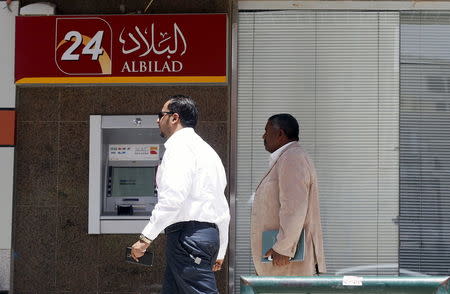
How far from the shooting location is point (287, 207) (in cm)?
470

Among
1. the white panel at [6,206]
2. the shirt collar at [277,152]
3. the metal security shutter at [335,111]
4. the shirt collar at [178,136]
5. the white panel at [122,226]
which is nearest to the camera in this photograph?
the shirt collar at [178,136]

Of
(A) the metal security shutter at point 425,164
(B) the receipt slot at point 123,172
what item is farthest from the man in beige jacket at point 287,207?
(A) the metal security shutter at point 425,164

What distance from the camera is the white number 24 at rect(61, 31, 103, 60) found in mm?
6824

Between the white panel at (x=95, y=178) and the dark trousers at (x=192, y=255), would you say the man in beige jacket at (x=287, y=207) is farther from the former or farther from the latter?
the white panel at (x=95, y=178)

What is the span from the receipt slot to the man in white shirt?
7.14 ft

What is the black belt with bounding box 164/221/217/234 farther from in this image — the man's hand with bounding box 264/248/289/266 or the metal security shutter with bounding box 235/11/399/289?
the metal security shutter with bounding box 235/11/399/289

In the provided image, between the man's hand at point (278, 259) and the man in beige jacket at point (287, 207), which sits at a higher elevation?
the man in beige jacket at point (287, 207)

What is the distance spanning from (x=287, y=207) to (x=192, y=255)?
0.72 metres

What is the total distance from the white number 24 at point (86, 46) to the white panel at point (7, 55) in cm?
50

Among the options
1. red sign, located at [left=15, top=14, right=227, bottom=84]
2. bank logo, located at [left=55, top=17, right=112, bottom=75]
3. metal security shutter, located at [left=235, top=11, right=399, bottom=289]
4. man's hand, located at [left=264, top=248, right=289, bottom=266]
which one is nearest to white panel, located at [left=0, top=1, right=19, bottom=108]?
red sign, located at [left=15, top=14, right=227, bottom=84]

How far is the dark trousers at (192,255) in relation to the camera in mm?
4352

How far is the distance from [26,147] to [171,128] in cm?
268

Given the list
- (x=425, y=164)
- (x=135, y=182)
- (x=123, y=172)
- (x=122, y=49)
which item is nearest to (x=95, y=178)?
(x=123, y=172)

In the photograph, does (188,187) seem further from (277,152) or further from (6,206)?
(6,206)
